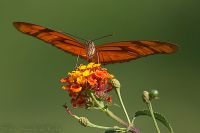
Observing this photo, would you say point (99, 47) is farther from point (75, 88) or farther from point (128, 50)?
point (75, 88)

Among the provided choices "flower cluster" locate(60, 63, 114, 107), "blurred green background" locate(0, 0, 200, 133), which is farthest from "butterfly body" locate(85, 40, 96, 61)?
"blurred green background" locate(0, 0, 200, 133)

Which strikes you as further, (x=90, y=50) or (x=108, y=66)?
(x=108, y=66)

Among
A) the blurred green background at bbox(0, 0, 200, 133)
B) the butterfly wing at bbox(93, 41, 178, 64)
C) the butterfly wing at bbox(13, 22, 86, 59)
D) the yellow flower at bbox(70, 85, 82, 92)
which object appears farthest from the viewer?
the blurred green background at bbox(0, 0, 200, 133)

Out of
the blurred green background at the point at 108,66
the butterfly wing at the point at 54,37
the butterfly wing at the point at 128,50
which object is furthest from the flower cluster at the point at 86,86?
the blurred green background at the point at 108,66

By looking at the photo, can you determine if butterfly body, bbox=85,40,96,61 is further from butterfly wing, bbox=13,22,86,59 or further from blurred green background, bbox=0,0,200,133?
blurred green background, bbox=0,0,200,133

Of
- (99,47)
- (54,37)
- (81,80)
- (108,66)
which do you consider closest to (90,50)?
(99,47)

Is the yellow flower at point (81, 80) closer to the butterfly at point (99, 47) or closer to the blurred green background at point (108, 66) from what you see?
the butterfly at point (99, 47)
